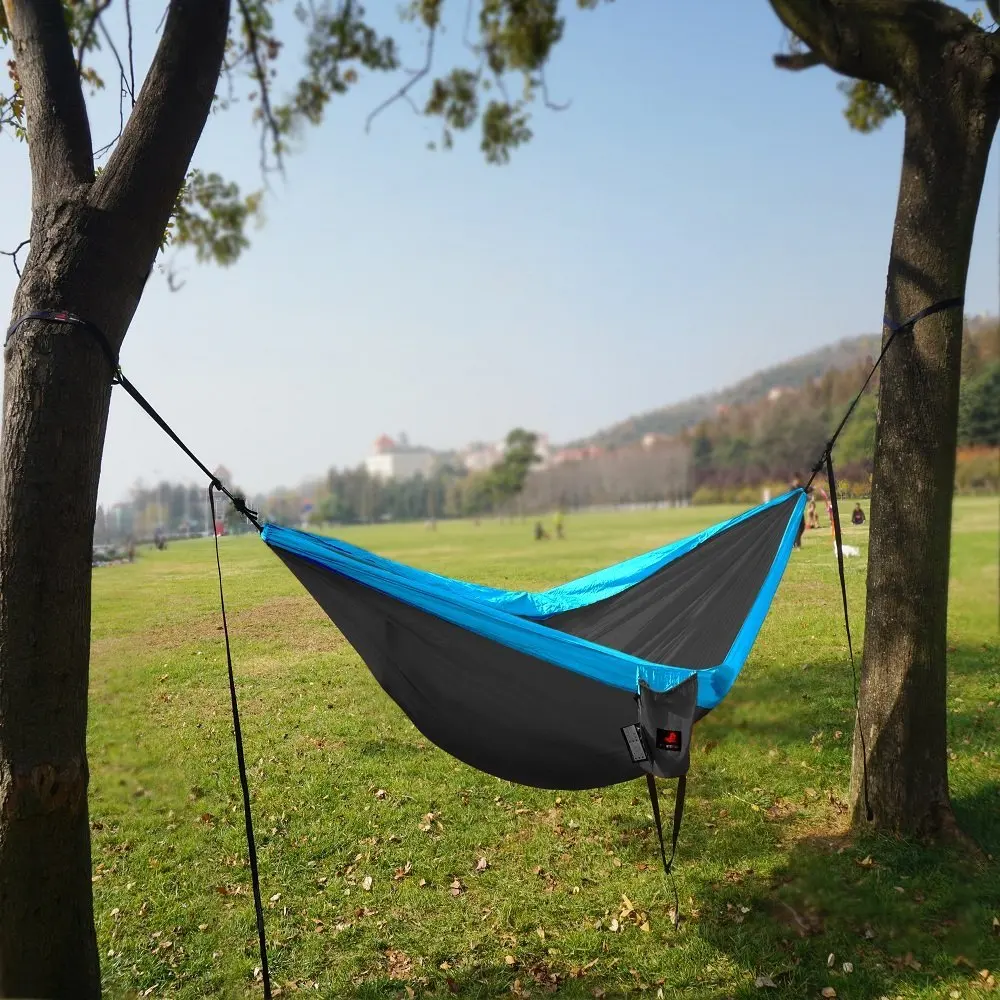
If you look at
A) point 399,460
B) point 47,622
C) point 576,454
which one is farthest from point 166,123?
point 576,454

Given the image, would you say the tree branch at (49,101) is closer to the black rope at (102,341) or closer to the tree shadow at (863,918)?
the black rope at (102,341)

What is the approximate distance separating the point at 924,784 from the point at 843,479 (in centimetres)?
122

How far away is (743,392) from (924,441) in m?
5.71

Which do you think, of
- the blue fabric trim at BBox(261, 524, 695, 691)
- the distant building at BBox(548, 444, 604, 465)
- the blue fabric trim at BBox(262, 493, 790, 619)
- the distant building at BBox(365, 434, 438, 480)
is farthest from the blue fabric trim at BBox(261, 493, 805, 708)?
the distant building at BBox(548, 444, 604, 465)

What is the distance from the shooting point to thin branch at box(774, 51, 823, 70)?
101 inches

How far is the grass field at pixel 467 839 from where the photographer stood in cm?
180

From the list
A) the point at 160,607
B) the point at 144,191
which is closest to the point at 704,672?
the point at 144,191

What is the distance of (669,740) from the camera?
5.76 feet

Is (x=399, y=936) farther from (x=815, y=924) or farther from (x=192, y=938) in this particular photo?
(x=815, y=924)

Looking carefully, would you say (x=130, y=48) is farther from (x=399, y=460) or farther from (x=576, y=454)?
(x=576, y=454)

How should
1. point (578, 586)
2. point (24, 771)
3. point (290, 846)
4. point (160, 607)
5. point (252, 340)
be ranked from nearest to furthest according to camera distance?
point (24, 771)
point (290, 846)
point (578, 586)
point (160, 607)
point (252, 340)

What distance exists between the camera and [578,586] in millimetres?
2594

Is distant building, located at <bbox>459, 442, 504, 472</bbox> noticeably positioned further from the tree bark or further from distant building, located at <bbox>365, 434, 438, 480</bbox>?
the tree bark

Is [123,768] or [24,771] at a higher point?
[24,771]
